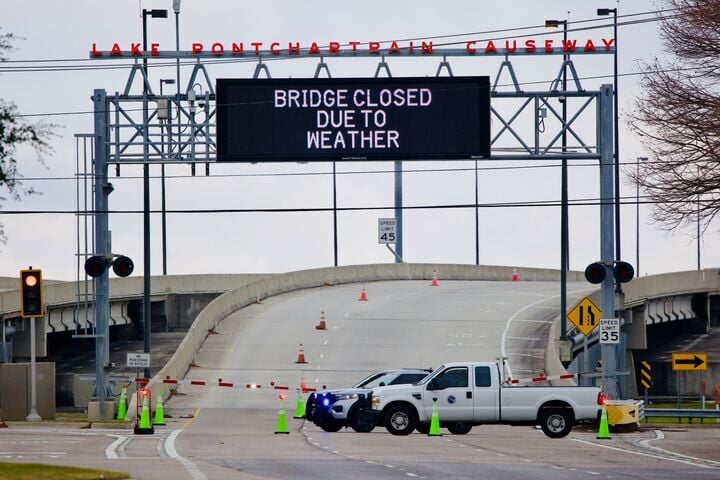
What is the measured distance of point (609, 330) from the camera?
4119 cm

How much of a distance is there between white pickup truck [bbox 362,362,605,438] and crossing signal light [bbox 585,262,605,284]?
722 centimetres

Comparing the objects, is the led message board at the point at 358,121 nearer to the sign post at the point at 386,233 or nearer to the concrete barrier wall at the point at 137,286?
the concrete barrier wall at the point at 137,286

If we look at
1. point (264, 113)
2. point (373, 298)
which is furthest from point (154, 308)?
point (264, 113)

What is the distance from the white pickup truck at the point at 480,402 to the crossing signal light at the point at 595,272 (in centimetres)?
722

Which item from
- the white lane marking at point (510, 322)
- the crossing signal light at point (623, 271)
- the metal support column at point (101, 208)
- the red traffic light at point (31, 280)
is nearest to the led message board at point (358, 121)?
the metal support column at point (101, 208)

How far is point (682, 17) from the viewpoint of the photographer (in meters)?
37.4

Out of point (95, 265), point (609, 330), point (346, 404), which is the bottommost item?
point (346, 404)

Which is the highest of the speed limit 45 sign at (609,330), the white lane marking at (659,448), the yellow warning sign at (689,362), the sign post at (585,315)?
the sign post at (585,315)

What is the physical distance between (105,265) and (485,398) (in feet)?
43.8

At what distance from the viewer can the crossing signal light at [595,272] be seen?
41812 millimetres

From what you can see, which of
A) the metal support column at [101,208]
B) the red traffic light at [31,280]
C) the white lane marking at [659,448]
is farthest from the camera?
the metal support column at [101,208]

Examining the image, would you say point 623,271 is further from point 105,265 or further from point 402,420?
point 105,265

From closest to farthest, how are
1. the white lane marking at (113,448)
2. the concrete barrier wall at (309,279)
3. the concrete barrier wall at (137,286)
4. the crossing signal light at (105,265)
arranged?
the white lane marking at (113,448) < the crossing signal light at (105,265) < the concrete barrier wall at (309,279) < the concrete barrier wall at (137,286)

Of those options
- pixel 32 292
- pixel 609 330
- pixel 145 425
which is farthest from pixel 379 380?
pixel 32 292
